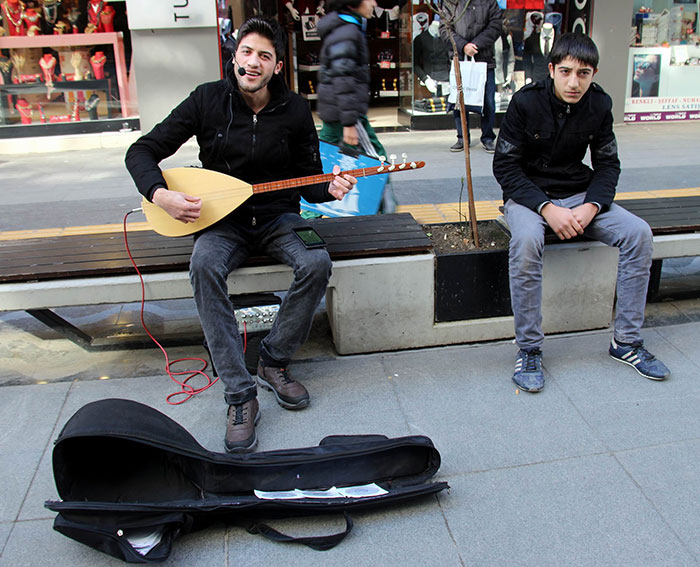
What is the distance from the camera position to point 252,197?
11.0 feet

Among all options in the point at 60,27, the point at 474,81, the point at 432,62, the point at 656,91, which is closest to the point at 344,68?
the point at 474,81

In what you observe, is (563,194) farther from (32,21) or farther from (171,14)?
(32,21)

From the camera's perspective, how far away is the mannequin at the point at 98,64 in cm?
863

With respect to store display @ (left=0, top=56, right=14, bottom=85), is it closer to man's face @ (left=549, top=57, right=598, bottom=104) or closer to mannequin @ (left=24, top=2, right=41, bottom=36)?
mannequin @ (left=24, top=2, right=41, bottom=36)

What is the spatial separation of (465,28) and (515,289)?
4.95 meters

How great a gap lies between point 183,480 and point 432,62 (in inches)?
303

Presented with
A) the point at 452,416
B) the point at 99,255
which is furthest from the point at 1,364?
the point at 452,416

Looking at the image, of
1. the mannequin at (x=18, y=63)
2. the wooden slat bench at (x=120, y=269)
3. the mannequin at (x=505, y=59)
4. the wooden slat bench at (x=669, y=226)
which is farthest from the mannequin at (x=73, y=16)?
the wooden slat bench at (x=669, y=226)

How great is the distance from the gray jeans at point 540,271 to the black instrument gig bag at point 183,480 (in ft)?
3.39

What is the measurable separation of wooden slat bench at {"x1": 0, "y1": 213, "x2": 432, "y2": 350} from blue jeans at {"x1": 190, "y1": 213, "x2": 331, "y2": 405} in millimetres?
135

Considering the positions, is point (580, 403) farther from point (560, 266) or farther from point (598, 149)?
point (598, 149)

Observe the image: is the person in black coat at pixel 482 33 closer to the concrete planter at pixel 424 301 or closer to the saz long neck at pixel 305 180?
the concrete planter at pixel 424 301

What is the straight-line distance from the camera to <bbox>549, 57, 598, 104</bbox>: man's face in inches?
130

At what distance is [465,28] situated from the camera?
7398 millimetres
